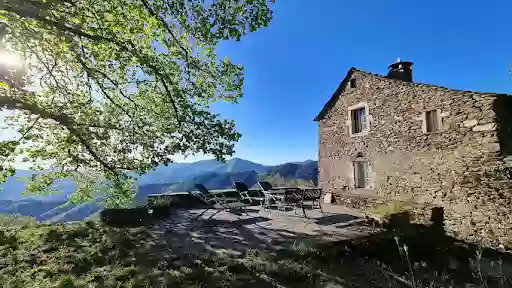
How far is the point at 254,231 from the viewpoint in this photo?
699 cm

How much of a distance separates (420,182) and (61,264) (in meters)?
10.4

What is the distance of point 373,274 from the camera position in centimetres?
466

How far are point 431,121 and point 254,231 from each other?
23.6 ft

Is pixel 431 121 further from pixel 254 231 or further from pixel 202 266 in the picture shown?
pixel 202 266

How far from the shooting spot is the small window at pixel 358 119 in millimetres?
11955

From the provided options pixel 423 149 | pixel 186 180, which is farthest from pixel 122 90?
pixel 186 180

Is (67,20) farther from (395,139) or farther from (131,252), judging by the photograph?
(395,139)

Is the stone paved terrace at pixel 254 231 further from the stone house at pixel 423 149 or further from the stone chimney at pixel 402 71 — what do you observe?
the stone chimney at pixel 402 71

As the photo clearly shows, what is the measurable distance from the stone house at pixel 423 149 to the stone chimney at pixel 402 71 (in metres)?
0.04

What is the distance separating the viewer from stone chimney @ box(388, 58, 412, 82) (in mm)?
12391

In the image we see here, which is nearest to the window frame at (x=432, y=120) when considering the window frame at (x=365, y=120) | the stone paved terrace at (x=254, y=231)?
the window frame at (x=365, y=120)

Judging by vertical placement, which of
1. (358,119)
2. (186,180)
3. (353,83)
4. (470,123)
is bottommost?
(186,180)

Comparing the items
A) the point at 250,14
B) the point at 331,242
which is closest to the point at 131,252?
the point at 331,242

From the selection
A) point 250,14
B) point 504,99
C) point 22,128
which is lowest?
point 22,128
